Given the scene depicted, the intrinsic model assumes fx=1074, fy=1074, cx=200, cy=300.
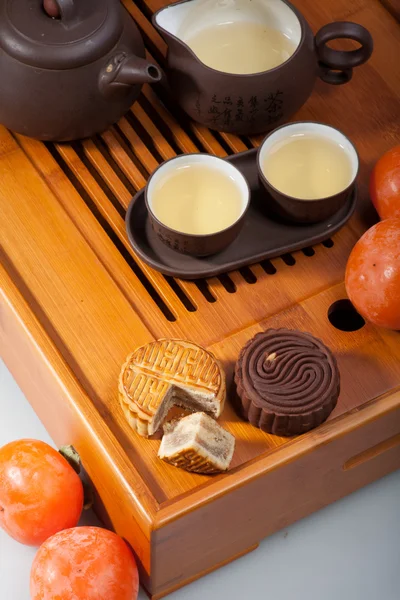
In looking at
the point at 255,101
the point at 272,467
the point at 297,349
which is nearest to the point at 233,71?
the point at 255,101

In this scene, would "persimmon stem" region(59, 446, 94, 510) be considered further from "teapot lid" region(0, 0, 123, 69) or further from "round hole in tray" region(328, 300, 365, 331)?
"teapot lid" region(0, 0, 123, 69)

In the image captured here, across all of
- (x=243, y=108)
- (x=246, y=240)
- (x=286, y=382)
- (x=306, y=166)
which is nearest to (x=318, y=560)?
(x=286, y=382)

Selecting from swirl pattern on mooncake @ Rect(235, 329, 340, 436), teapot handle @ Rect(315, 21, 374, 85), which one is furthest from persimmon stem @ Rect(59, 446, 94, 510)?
teapot handle @ Rect(315, 21, 374, 85)

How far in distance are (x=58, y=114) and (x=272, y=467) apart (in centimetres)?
67

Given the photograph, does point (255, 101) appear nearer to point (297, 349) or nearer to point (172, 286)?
point (172, 286)

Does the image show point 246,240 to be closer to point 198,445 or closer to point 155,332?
point 155,332

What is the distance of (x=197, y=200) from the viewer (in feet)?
5.56

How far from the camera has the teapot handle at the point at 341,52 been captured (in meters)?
1.75

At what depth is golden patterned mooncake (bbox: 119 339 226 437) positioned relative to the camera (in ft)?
5.04

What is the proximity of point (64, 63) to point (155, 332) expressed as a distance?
447 mm

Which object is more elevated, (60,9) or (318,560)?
(60,9)

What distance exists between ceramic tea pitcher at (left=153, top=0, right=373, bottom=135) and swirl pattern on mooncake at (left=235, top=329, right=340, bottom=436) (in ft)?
1.39

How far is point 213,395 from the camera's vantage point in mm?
1540

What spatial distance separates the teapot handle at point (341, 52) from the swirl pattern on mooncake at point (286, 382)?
0.50m
